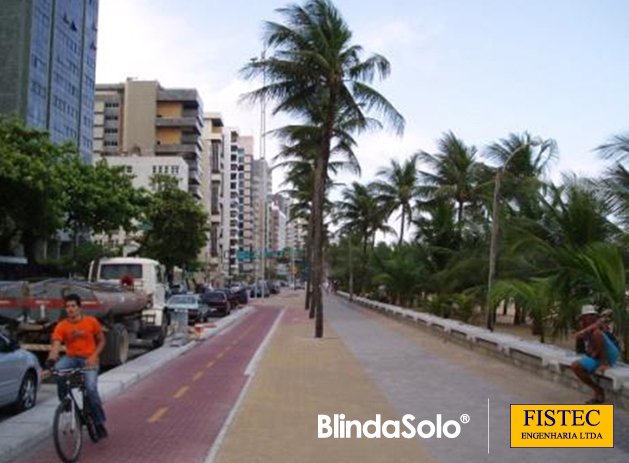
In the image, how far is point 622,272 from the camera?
13344 mm

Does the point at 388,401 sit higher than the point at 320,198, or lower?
lower

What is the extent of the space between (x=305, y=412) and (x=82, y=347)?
3571mm

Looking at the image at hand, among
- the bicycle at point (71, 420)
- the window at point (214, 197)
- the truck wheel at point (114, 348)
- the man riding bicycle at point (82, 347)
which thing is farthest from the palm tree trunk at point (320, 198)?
the window at point (214, 197)

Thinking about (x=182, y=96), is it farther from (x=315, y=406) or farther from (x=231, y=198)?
(x=315, y=406)

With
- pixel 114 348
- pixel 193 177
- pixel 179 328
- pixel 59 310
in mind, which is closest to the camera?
pixel 59 310

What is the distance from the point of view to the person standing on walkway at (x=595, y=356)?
1156 centimetres

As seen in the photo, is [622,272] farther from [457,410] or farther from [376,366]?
[376,366]

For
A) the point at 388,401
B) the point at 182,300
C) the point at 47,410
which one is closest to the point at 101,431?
the point at 47,410

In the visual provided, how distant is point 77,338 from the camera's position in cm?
951

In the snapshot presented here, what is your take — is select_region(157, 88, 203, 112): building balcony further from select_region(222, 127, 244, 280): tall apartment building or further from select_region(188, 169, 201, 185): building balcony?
select_region(222, 127, 244, 280): tall apartment building

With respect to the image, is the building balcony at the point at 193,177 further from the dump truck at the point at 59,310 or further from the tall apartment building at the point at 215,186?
the dump truck at the point at 59,310

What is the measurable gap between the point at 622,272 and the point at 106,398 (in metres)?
8.69

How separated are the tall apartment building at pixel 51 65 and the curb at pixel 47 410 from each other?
1999 inches

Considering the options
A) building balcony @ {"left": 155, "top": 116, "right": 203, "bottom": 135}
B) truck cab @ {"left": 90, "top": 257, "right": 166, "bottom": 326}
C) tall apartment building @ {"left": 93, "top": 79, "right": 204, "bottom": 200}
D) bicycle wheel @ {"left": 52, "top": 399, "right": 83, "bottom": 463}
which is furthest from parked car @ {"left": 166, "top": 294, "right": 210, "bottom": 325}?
building balcony @ {"left": 155, "top": 116, "right": 203, "bottom": 135}
